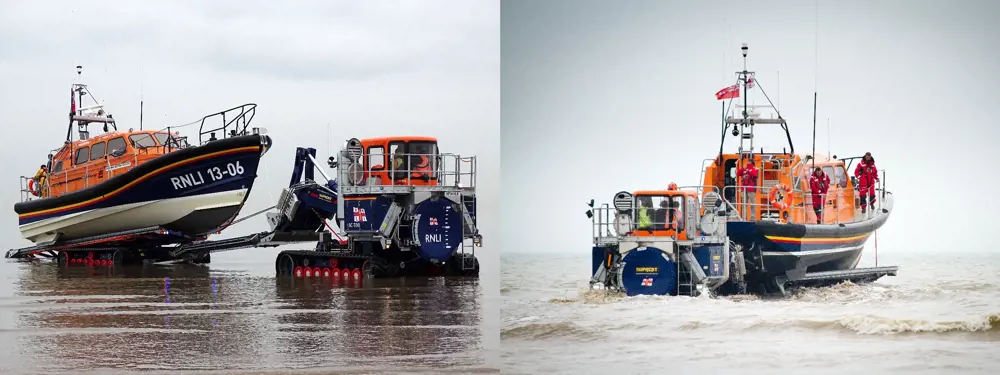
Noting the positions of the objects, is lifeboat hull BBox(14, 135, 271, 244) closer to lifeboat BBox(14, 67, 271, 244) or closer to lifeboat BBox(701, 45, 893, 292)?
lifeboat BBox(14, 67, 271, 244)

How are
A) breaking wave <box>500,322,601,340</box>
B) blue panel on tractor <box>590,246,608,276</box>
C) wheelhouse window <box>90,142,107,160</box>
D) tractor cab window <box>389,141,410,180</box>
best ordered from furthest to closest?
wheelhouse window <box>90,142,107,160</box>
tractor cab window <box>389,141,410,180</box>
blue panel on tractor <box>590,246,608,276</box>
breaking wave <box>500,322,601,340</box>

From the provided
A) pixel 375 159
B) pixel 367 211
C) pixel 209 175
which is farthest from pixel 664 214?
pixel 209 175

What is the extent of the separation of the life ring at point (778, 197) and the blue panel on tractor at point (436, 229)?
4.18 meters

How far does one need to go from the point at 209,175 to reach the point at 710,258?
9.73 metres

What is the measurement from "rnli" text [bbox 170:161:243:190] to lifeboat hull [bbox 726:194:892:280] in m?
8.94

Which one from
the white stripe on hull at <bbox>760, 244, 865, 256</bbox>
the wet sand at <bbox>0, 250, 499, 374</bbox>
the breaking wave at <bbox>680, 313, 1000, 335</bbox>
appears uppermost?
the white stripe on hull at <bbox>760, 244, 865, 256</bbox>

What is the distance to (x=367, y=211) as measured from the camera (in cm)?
1708

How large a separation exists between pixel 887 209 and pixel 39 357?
13120 mm

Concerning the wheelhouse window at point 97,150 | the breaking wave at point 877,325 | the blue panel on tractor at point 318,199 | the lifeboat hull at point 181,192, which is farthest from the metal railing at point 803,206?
the wheelhouse window at point 97,150

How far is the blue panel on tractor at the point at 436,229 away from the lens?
54.9ft

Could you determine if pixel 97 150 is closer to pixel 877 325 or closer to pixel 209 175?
pixel 209 175

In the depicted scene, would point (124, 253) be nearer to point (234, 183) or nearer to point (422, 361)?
point (234, 183)

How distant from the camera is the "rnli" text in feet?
67.6

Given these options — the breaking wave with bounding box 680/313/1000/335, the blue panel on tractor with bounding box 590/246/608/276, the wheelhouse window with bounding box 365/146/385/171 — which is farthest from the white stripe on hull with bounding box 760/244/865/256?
the wheelhouse window with bounding box 365/146/385/171
